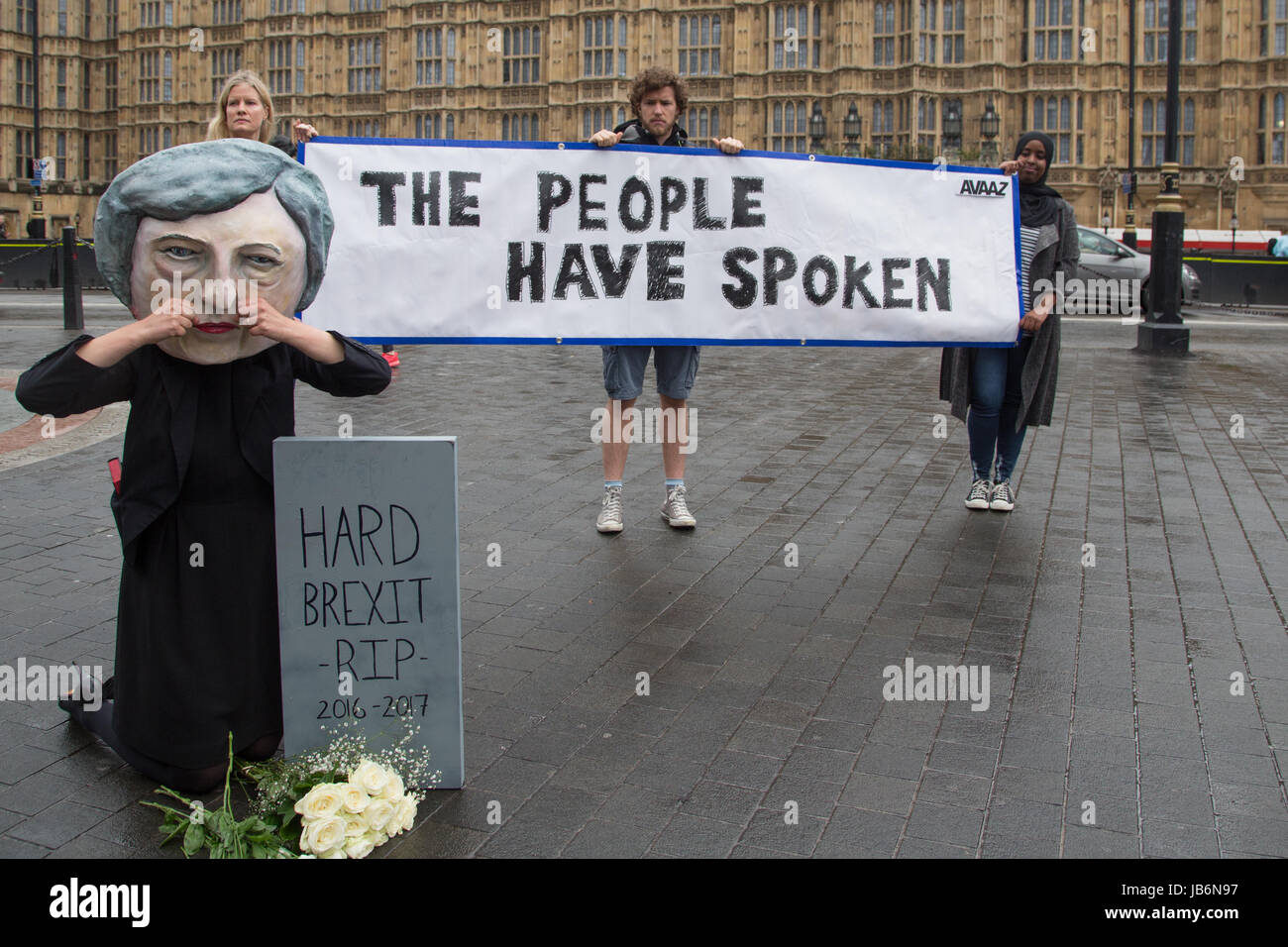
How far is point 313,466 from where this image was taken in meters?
3.03

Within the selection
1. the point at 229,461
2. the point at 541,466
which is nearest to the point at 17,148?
the point at 541,466

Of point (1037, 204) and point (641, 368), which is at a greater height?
point (1037, 204)

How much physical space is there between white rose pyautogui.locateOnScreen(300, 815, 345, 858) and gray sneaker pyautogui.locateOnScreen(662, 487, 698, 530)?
3.28m

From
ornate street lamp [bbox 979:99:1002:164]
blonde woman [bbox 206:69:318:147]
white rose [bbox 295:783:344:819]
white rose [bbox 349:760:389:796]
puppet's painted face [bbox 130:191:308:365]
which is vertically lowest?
white rose [bbox 295:783:344:819]

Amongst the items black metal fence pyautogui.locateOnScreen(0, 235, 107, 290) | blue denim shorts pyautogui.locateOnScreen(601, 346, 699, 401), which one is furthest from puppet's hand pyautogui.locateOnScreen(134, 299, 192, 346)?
black metal fence pyautogui.locateOnScreen(0, 235, 107, 290)

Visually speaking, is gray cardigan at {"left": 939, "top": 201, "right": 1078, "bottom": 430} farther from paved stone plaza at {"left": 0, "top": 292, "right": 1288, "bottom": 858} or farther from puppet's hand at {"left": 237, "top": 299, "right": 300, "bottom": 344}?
puppet's hand at {"left": 237, "top": 299, "right": 300, "bottom": 344}

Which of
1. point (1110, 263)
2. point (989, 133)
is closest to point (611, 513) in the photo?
point (1110, 263)

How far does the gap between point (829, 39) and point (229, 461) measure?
149 ft

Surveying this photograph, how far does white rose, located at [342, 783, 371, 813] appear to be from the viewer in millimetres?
2742

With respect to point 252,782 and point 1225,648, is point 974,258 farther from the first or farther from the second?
point 252,782

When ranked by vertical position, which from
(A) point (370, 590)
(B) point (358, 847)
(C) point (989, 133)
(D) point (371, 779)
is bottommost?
(B) point (358, 847)

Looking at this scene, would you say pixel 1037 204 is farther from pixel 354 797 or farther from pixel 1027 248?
pixel 354 797

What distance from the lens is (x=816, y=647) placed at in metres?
4.28

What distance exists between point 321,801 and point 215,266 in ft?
4.21
